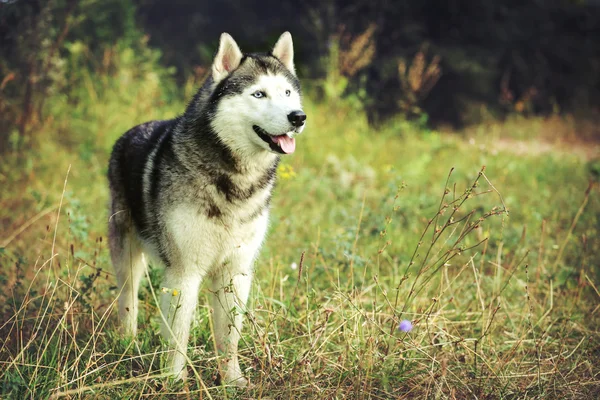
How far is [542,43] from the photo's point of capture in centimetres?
1198

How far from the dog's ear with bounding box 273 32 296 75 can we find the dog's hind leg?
1392 mm

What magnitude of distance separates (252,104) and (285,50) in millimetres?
572

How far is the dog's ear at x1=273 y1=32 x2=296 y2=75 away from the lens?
3148mm

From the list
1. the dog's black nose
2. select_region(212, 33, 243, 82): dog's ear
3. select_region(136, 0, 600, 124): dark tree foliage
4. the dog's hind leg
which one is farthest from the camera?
select_region(136, 0, 600, 124): dark tree foliage

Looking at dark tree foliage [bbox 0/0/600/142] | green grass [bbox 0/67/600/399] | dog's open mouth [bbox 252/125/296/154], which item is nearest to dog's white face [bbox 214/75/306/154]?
dog's open mouth [bbox 252/125/296/154]

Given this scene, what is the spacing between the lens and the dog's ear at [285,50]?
124 inches

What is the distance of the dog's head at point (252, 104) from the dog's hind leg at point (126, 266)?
983 millimetres

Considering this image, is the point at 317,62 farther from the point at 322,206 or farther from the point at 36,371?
the point at 36,371

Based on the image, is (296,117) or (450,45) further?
(450,45)

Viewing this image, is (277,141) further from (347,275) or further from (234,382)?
(347,275)

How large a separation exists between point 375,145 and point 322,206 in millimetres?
2370

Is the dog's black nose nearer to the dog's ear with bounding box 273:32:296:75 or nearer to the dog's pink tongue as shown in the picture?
the dog's pink tongue

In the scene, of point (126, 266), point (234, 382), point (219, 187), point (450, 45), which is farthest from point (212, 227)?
point (450, 45)

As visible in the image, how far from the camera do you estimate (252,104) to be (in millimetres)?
2811
